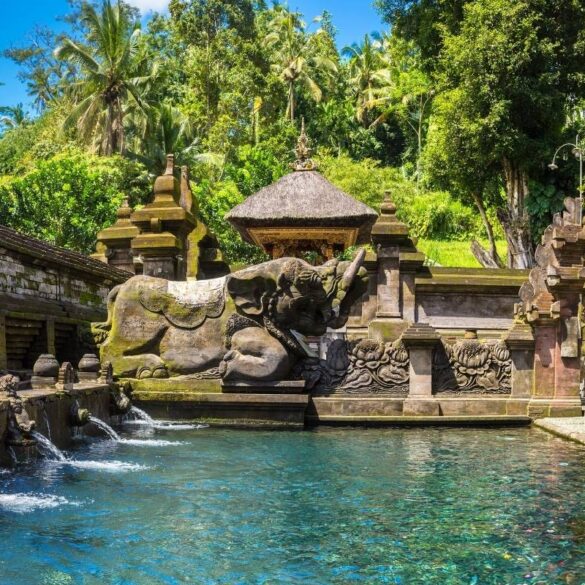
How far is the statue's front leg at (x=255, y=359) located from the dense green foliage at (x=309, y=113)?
15518 millimetres

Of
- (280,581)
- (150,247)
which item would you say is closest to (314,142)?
(150,247)

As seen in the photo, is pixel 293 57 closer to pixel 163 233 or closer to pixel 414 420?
pixel 163 233

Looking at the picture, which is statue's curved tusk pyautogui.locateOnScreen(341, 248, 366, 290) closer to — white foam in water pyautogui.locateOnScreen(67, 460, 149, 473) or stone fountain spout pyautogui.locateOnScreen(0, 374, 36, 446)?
white foam in water pyautogui.locateOnScreen(67, 460, 149, 473)

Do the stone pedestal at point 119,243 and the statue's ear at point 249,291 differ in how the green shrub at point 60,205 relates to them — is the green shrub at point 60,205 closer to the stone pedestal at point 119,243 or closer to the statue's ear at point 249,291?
the stone pedestal at point 119,243

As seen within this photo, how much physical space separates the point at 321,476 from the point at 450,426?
4614mm

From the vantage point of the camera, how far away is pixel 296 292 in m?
12.5

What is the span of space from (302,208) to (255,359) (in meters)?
7.95

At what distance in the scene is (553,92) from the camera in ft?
89.2

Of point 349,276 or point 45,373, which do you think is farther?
point 349,276

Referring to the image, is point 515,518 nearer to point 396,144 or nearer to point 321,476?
point 321,476

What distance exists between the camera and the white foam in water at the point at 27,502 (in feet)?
22.8

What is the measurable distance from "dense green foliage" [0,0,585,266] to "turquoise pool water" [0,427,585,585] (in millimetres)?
18605

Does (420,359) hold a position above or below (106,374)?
above

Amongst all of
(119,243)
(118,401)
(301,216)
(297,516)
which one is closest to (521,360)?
(118,401)
